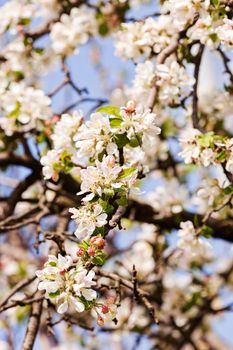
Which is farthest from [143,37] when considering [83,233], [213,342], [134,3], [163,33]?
[213,342]

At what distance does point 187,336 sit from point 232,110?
1104mm

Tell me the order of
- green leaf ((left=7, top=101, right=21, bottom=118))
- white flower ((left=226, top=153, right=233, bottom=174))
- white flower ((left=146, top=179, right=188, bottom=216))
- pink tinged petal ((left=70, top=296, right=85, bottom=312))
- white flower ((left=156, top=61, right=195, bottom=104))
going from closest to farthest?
1. pink tinged petal ((left=70, top=296, right=85, bottom=312))
2. white flower ((left=226, top=153, right=233, bottom=174))
3. white flower ((left=156, top=61, right=195, bottom=104))
4. green leaf ((left=7, top=101, right=21, bottom=118))
5. white flower ((left=146, top=179, right=188, bottom=216))

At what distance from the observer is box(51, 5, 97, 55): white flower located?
10.1ft

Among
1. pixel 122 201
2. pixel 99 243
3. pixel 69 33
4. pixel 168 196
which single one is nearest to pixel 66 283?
pixel 99 243

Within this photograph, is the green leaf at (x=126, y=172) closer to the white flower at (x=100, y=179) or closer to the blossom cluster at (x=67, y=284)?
the white flower at (x=100, y=179)

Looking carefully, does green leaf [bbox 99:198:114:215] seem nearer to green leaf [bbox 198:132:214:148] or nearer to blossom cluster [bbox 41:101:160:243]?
blossom cluster [bbox 41:101:160:243]

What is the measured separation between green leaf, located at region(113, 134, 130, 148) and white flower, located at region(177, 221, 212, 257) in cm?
59

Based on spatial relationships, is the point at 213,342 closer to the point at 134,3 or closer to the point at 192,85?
the point at 134,3

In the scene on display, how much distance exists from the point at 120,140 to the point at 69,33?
1.53m

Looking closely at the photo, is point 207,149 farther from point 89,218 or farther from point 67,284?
point 67,284

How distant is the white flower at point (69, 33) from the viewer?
121 inches

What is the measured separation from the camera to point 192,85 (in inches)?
90.0

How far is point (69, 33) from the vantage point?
307 cm

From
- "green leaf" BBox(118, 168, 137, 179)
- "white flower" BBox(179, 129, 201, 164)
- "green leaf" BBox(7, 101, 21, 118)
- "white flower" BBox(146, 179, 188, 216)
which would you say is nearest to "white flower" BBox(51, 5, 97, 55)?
"green leaf" BBox(7, 101, 21, 118)
